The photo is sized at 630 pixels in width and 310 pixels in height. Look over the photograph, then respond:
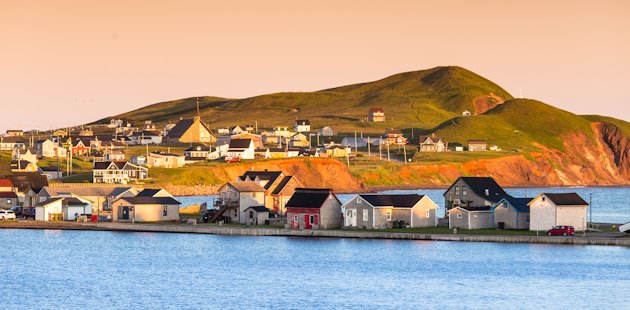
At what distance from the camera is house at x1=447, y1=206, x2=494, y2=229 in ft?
295

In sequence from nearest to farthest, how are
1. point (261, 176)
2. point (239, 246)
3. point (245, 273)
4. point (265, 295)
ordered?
1. point (265, 295)
2. point (245, 273)
3. point (239, 246)
4. point (261, 176)

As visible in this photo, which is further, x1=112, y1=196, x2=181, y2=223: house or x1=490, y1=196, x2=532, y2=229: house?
x1=112, y1=196, x2=181, y2=223: house

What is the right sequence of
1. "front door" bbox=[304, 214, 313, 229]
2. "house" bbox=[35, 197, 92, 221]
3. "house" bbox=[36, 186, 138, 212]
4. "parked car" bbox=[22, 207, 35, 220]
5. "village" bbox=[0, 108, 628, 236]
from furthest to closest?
"house" bbox=[36, 186, 138, 212] → "parked car" bbox=[22, 207, 35, 220] → "house" bbox=[35, 197, 92, 221] → "front door" bbox=[304, 214, 313, 229] → "village" bbox=[0, 108, 628, 236]

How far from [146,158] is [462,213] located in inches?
3961

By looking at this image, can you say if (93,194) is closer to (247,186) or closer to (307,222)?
(247,186)

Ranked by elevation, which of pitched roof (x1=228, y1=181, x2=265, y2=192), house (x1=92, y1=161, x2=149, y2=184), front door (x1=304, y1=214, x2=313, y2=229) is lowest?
front door (x1=304, y1=214, x2=313, y2=229)

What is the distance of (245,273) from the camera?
72.2 meters

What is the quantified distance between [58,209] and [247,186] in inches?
779

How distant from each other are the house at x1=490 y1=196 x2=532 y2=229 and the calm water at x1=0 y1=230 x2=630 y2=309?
5.40 m

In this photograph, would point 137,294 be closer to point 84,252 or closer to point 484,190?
point 84,252

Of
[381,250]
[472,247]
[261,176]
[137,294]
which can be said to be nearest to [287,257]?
[381,250]

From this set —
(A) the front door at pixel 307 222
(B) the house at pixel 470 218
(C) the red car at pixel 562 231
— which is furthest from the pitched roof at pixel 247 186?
(C) the red car at pixel 562 231

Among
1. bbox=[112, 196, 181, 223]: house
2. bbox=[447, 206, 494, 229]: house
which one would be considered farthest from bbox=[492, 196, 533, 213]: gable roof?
bbox=[112, 196, 181, 223]: house

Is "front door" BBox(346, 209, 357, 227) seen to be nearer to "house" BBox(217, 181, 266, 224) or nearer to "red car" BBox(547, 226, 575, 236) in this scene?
"house" BBox(217, 181, 266, 224)
